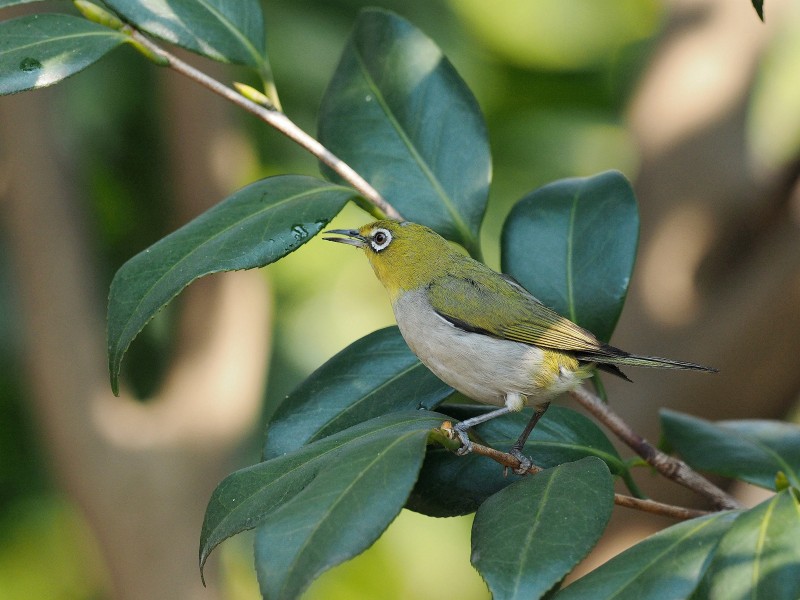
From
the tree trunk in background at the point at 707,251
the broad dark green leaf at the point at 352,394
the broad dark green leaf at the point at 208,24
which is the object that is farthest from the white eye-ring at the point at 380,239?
the tree trunk in background at the point at 707,251

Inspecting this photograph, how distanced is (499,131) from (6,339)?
10.3ft

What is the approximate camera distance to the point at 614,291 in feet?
6.76

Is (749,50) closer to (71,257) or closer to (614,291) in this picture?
(614,291)

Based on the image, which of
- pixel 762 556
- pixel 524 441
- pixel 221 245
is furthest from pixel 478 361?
pixel 762 556

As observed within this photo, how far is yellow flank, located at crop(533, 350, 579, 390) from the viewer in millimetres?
1985

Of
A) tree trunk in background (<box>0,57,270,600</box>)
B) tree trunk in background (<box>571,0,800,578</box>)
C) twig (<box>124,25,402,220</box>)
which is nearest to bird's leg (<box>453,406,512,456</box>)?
twig (<box>124,25,402,220</box>)

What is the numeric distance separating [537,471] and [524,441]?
191mm

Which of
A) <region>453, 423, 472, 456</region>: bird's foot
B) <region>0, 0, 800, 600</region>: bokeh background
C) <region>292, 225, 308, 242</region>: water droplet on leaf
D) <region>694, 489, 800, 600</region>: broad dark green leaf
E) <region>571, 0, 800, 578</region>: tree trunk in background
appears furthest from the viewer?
<region>0, 0, 800, 600</region>: bokeh background

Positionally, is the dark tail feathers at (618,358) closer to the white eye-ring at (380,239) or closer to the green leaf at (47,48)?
the white eye-ring at (380,239)

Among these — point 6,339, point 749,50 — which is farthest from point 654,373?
point 6,339

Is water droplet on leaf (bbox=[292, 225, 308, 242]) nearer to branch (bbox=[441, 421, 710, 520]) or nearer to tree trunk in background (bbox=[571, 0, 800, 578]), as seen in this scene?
branch (bbox=[441, 421, 710, 520])

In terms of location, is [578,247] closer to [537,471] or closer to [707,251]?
[537,471]

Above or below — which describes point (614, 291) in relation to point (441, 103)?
below

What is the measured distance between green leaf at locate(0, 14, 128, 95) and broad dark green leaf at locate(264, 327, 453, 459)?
0.73 meters
